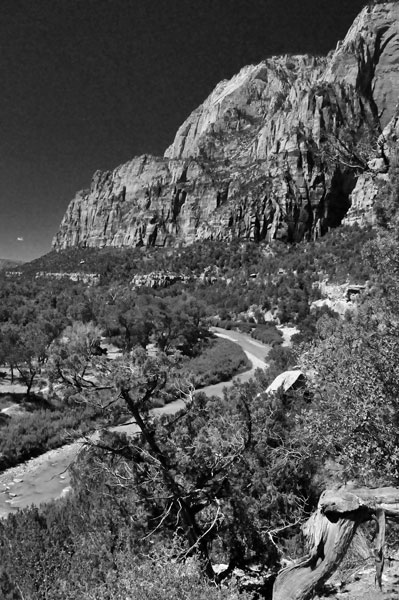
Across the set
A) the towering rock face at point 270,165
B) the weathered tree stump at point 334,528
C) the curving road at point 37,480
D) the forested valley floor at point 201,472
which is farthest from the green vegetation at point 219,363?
the towering rock face at point 270,165

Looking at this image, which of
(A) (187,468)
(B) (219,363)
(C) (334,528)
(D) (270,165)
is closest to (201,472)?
(A) (187,468)

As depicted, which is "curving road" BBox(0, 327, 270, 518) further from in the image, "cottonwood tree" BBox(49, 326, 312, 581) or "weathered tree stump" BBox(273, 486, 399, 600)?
"weathered tree stump" BBox(273, 486, 399, 600)

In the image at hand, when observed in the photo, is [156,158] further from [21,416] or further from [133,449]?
[133,449]

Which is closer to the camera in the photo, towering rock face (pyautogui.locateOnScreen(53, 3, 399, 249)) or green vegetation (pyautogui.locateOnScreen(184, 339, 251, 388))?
green vegetation (pyautogui.locateOnScreen(184, 339, 251, 388))

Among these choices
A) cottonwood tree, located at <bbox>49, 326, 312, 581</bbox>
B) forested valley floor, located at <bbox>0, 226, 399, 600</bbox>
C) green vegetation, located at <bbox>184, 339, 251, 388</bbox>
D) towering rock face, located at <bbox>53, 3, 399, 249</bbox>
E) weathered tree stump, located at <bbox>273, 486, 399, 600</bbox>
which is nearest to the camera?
weathered tree stump, located at <bbox>273, 486, 399, 600</bbox>

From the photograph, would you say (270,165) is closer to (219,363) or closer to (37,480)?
(219,363)

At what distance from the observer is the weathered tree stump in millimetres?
3381

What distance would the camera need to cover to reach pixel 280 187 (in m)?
102

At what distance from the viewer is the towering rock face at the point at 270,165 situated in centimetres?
10094

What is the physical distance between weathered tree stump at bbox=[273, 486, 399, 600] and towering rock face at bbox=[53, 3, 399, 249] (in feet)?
234

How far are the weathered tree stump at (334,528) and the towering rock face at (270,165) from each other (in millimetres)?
71254

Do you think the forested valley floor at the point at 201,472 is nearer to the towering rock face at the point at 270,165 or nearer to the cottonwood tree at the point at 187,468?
the cottonwood tree at the point at 187,468

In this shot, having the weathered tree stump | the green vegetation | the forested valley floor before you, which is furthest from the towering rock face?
Answer: the weathered tree stump

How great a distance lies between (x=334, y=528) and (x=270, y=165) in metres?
114
